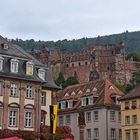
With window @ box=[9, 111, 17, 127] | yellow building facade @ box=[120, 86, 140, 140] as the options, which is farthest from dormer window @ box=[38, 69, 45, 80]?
yellow building facade @ box=[120, 86, 140, 140]

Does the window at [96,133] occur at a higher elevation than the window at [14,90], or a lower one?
lower

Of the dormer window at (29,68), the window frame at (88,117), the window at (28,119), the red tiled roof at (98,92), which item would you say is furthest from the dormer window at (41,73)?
the window frame at (88,117)

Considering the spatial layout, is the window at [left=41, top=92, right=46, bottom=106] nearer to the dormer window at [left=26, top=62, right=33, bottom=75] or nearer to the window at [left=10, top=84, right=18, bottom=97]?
the dormer window at [left=26, top=62, right=33, bottom=75]

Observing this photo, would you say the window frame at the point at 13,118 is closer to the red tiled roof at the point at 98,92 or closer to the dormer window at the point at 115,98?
the red tiled roof at the point at 98,92

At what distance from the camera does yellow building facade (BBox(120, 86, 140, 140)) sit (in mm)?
82000

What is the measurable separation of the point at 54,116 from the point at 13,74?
73.6 feet

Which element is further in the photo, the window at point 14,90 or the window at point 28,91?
the window at point 28,91

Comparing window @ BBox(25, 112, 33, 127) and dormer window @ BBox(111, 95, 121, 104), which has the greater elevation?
dormer window @ BBox(111, 95, 121, 104)

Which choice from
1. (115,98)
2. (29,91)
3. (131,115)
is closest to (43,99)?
(29,91)

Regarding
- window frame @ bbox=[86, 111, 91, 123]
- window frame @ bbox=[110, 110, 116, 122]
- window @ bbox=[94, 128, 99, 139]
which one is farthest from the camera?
window frame @ bbox=[86, 111, 91, 123]

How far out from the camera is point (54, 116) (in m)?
41.6

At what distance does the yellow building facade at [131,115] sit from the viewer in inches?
3228

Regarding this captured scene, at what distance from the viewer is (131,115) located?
83.4m

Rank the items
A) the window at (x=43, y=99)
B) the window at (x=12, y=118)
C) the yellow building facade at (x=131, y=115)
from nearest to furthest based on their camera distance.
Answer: the window at (x=12, y=118) < the window at (x=43, y=99) < the yellow building facade at (x=131, y=115)
